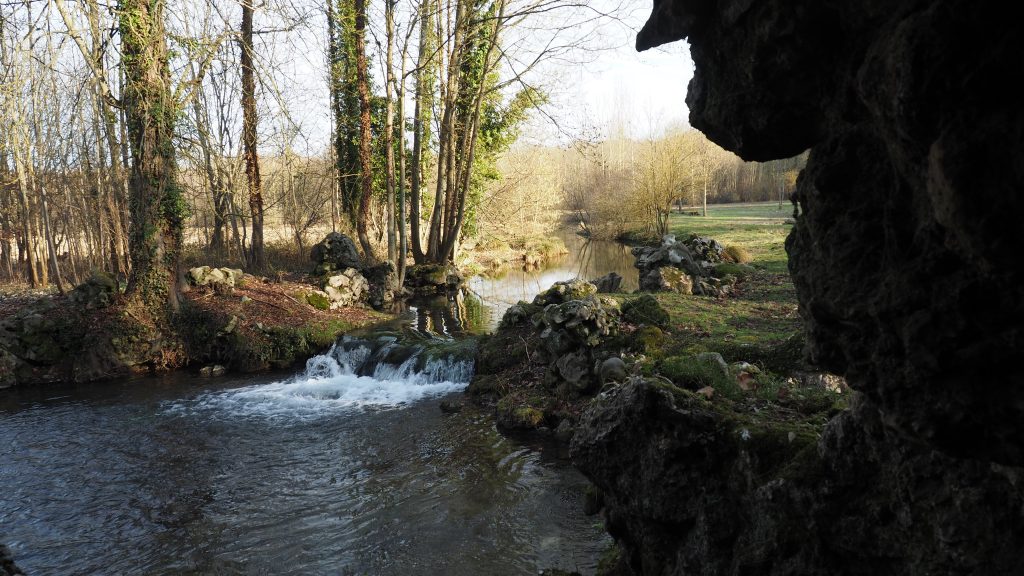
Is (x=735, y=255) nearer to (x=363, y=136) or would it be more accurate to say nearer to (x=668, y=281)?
(x=668, y=281)

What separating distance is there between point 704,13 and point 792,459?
2565 mm

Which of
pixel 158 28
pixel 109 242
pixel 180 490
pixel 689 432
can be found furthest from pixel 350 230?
pixel 689 432

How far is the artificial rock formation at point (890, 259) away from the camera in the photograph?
1888mm

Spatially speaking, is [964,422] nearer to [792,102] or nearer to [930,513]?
[930,513]

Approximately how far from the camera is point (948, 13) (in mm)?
1870

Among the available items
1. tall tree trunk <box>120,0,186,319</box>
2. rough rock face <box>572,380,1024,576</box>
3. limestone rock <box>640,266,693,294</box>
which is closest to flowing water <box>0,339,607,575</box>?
rough rock face <box>572,380,1024,576</box>

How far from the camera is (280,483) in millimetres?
7613

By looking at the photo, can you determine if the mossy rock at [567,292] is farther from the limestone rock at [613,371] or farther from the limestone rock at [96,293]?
the limestone rock at [96,293]

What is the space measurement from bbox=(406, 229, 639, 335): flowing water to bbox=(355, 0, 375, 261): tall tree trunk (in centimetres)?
372

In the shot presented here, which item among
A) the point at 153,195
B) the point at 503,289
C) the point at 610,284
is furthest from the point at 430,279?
the point at 153,195

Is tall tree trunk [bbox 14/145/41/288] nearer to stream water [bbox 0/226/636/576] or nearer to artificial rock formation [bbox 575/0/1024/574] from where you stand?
stream water [bbox 0/226/636/576]

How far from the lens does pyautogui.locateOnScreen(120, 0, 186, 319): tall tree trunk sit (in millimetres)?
11953

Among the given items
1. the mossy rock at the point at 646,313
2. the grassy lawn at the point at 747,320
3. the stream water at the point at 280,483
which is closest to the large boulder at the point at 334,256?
the stream water at the point at 280,483

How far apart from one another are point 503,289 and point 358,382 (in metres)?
11.0
